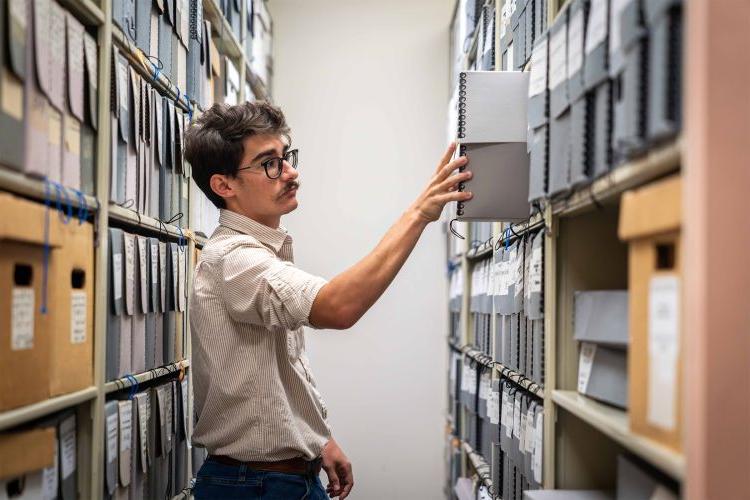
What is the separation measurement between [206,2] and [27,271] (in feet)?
4.85

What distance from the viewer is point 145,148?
1769 mm

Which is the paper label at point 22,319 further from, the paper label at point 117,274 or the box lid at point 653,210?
the box lid at point 653,210

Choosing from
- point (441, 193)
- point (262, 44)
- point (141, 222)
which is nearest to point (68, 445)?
point (141, 222)

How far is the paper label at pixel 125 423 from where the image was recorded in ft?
5.21

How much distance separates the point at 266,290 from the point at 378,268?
0.23 meters

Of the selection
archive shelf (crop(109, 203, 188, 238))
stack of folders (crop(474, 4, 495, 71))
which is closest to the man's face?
archive shelf (crop(109, 203, 188, 238))

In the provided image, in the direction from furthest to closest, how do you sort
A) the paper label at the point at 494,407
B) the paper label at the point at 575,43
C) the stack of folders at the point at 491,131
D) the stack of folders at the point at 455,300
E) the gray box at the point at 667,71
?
the stack of folders at the point at 455,300
the paper label at the point at 494,407
the stack of folders at the point at 491,131
the paper label at the point at 575,43
the gray box at the point at 667,71

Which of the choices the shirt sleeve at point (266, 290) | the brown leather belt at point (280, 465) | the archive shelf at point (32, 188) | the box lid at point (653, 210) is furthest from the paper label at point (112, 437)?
the box lid at point (653, 210)

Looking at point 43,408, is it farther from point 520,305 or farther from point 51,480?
point 520,305

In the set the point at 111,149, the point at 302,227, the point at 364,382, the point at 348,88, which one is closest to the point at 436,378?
the point at 364,382

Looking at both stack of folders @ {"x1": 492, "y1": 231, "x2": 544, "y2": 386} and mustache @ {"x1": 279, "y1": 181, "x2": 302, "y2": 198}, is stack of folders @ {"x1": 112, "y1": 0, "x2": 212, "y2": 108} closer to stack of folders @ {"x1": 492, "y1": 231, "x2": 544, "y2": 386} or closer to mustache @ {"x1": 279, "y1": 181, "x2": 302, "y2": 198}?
mustache @ {"x1": 279, "y1": 181, "x2": 302, "y2": 198}

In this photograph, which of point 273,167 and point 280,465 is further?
point 273,167

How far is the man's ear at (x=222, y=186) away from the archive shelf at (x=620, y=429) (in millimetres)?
881

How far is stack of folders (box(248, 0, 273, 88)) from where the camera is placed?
3178 mm
